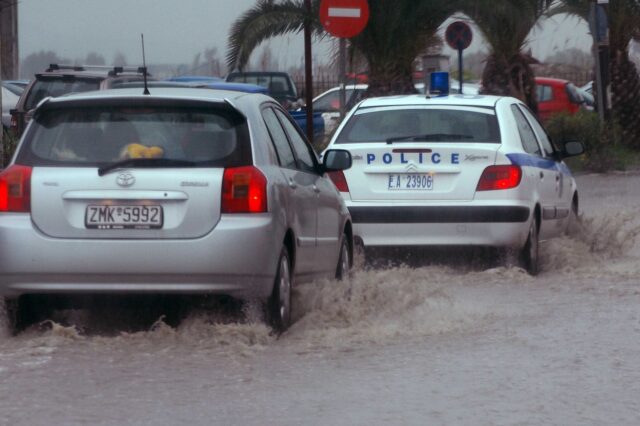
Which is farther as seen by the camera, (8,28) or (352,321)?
(8,28)

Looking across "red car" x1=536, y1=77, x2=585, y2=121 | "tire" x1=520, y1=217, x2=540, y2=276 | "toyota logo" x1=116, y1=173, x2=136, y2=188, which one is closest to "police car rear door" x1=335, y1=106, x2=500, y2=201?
"tire" x1=520, y1=217, x2=540, y2=276

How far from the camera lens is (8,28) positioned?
3881cm

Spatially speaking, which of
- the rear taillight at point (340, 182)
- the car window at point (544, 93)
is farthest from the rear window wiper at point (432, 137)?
the car window at point (544, 93)

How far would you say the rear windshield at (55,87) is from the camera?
21562 millimetres

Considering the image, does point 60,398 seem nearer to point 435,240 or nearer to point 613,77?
point 435,240

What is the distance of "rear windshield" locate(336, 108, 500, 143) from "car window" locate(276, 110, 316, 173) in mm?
2205

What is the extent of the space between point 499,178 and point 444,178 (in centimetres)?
43

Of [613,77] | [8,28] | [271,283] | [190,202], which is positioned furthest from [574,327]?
[8,28]

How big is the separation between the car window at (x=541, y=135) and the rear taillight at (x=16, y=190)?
6.02 meters

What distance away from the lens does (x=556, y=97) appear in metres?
33.7

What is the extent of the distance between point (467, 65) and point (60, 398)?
67.7 metres

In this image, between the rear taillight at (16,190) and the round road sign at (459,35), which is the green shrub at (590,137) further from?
the rear taillight at (16,190)

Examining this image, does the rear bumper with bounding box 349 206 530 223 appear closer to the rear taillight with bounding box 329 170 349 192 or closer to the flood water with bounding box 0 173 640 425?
the rear taillight with bounding box 329 170 349 192

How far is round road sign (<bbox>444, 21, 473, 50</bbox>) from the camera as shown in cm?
2327
